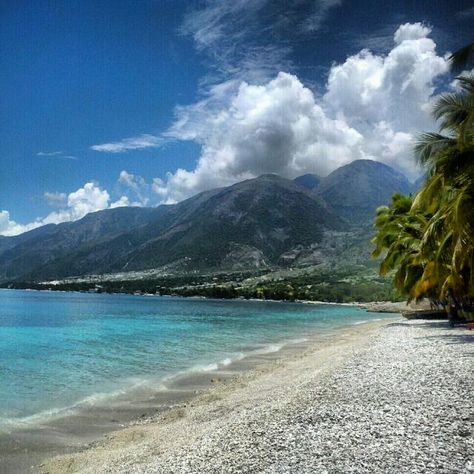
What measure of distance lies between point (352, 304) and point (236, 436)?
188 m

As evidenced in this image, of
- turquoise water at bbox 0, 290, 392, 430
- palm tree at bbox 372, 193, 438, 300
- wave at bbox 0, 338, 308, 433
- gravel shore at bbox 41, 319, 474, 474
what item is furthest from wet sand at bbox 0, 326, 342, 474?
palm tree at bbox 372, 193, 438, 300

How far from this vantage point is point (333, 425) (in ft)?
33.6

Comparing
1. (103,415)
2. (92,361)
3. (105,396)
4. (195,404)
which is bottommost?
(92,361)

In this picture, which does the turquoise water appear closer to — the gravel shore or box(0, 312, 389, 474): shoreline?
box(0, 312, 389, 474): shoreline

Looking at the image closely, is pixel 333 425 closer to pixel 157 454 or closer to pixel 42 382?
pixel 157 454

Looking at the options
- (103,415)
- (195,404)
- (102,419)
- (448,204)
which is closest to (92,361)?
Answer: (103,415)

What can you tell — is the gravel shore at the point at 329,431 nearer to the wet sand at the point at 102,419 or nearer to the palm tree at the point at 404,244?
the wet sand at the point at 102,419

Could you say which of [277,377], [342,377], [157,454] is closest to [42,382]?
[277,377]

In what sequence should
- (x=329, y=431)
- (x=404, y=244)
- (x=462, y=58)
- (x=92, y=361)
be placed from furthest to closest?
1. (x=404, y=244)
2. (x=92, y=361)
3. (x=462, y=58)
4. (x=329, y=431)

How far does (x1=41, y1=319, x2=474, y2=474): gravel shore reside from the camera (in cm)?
827

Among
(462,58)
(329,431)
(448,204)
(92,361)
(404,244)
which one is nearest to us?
(329,431)

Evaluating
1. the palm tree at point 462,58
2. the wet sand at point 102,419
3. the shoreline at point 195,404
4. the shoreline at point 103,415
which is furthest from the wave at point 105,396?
the palm tree at point 462,58

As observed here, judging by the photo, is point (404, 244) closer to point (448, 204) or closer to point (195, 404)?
point (448, 204)

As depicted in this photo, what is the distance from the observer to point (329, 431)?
32.3ft
